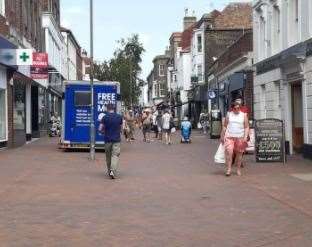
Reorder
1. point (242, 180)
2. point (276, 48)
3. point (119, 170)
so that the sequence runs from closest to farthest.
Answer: point (242, 180), point (119, 170), point (276, 48)

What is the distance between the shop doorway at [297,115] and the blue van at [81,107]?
625 cm

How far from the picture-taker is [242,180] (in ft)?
50.5

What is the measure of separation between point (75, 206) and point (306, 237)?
4.21 metres

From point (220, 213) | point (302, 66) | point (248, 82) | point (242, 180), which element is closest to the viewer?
point (220, 213)

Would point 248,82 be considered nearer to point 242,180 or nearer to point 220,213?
point 242,180

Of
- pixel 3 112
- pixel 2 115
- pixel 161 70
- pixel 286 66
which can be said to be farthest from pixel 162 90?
pixel 286 66

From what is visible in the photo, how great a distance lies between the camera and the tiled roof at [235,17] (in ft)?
200

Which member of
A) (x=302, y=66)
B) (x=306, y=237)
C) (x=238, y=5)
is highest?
(x=238, y=5)

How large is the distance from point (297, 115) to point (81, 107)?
7699 mm

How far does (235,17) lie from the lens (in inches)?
2414

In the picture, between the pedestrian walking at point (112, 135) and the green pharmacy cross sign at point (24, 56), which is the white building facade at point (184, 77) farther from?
the pedestrian walking at point (112, 135)

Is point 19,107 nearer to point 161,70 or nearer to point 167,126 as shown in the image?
point 167,126

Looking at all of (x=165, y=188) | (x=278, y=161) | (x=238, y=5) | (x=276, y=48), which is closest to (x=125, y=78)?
(x=238, y=5)

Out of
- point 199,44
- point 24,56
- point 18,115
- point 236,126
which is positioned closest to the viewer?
point 236,126
